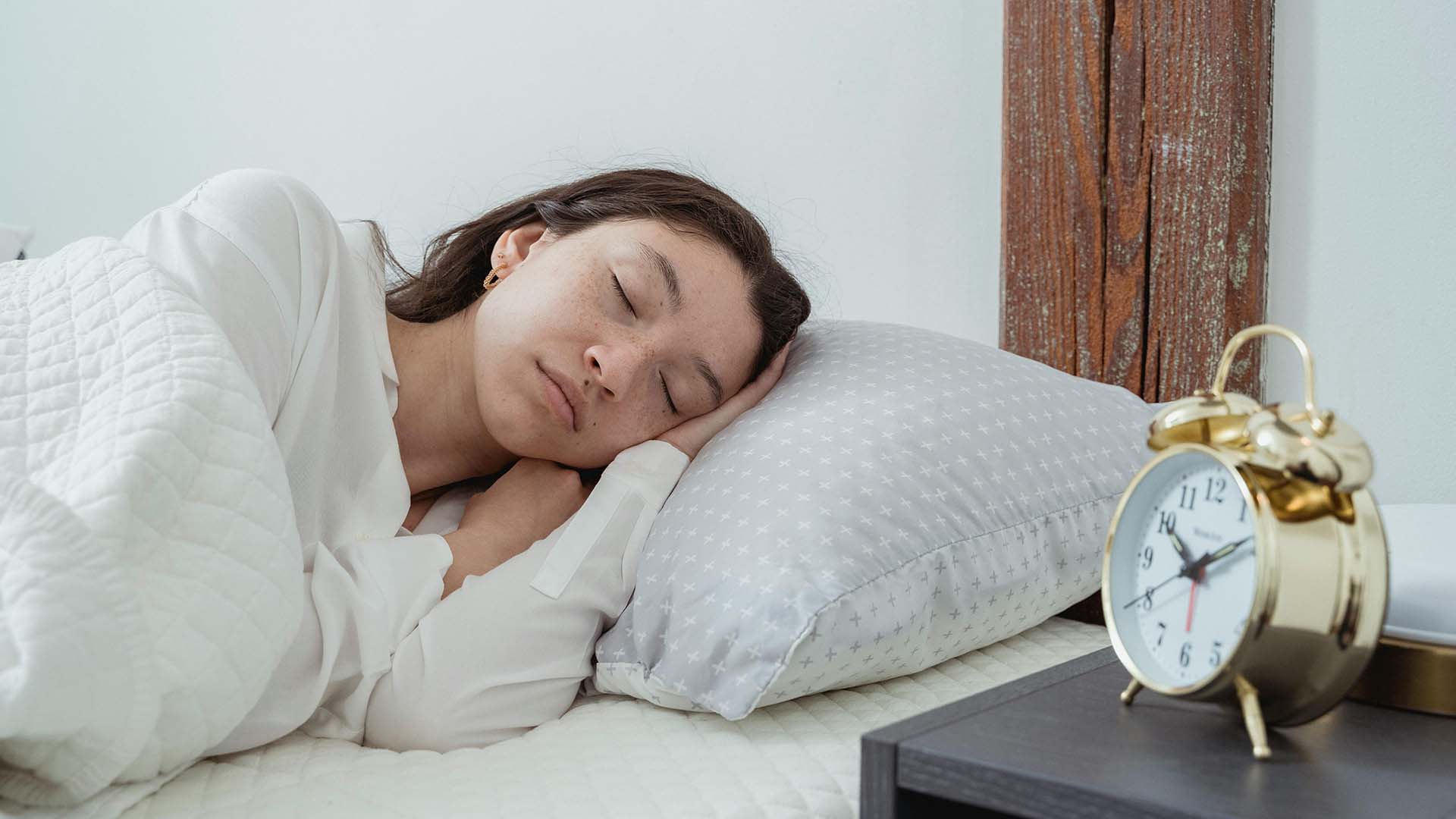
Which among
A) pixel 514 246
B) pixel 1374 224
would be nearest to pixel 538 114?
pixel 514 246

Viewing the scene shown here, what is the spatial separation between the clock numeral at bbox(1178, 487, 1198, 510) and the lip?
26.4 inches

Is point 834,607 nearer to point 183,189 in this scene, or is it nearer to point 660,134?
point 660,134

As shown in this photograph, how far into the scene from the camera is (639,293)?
1188mm

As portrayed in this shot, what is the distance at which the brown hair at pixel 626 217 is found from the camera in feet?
4.29

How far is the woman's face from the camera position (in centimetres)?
118

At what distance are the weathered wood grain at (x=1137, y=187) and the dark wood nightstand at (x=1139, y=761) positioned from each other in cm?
→ 64

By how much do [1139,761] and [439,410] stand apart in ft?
2.96

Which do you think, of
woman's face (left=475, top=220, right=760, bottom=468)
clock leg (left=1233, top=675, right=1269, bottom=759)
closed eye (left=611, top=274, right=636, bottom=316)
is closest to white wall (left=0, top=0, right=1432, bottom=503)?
woman's face (left=475, top=220, right=760, bottom=468)

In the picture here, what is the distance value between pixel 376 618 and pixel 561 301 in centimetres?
37

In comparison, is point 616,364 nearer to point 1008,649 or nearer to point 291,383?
point 291,383

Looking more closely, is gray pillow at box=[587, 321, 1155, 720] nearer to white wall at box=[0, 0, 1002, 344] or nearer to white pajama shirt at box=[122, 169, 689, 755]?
white pajama shirt at box=[122, 169, 689, 755]

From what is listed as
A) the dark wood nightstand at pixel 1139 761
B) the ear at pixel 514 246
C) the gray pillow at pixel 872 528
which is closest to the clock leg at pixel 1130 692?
the dark wood nightstand at pixel 1139 761

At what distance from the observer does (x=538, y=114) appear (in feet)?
6.18

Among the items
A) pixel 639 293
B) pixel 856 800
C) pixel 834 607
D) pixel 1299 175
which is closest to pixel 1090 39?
pixel 1299 175
